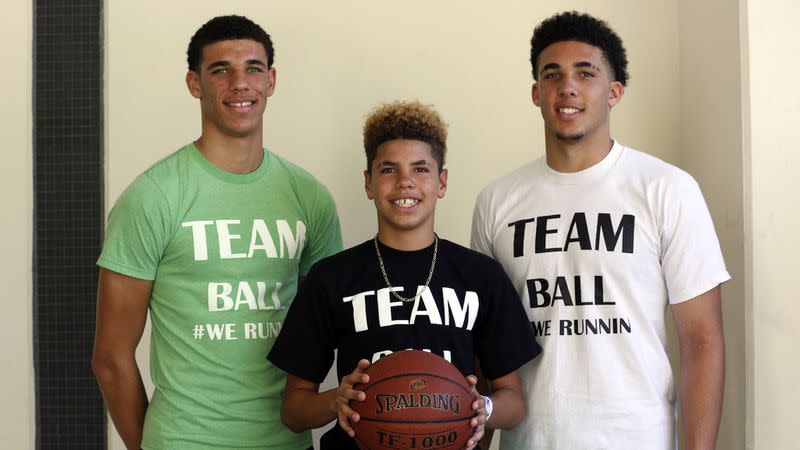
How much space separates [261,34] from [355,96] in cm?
86

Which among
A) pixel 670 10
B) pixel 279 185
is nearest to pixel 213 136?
pixel 279 185

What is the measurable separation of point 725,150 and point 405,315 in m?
1.21

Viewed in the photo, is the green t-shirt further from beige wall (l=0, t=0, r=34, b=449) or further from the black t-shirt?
beige wall (l=0, t=0, r=34, b=449)

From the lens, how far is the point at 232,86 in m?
2.12

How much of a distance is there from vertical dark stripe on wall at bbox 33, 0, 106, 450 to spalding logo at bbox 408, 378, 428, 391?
1777mm

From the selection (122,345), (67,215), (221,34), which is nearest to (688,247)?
(221,34)

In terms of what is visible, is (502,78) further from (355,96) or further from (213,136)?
(213,136)

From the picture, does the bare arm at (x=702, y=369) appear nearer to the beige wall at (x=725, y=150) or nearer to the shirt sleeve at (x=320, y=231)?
the beige wall at (x=725, y=150)

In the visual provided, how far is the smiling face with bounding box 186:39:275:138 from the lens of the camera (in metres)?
2.12

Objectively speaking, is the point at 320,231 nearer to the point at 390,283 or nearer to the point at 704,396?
the point at 390,283

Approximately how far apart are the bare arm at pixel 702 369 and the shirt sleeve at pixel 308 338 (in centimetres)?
81

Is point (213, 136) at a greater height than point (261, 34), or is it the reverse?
point (261, 34)

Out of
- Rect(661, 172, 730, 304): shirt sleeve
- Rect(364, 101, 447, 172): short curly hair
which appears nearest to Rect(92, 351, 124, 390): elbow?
Rect(364, 101, 447, 172): short curly hair

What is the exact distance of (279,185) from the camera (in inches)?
86.2
